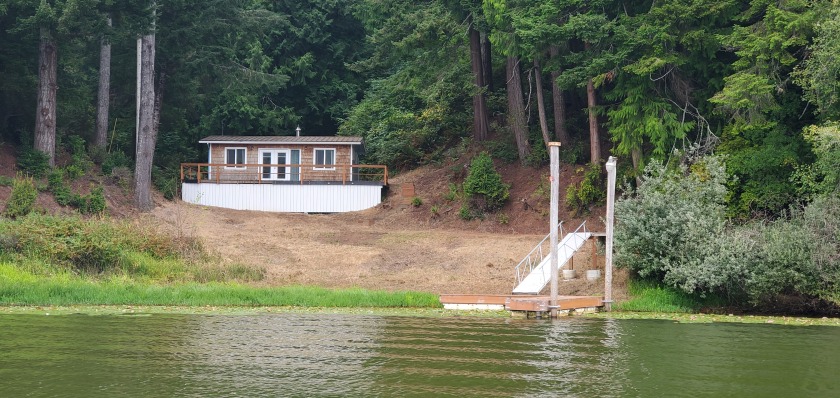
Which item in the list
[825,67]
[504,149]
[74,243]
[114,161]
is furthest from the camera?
[504,149]

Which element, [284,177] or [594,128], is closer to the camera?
[594,128]

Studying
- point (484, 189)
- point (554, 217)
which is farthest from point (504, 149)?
point (554, 217)

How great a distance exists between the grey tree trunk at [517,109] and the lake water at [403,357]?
19.8 metres

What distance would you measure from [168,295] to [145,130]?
16030 mm

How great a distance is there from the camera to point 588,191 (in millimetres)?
37344

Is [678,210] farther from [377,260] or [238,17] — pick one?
[238,17]

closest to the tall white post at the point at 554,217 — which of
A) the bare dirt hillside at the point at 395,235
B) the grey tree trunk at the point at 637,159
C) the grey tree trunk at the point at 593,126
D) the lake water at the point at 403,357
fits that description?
the lake water at the point at 403,357

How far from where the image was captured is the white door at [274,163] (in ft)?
151

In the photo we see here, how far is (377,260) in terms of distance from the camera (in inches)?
1308

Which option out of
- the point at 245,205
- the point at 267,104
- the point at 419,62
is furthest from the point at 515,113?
the point at 267,104

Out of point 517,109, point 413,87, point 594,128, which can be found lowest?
point 594,128

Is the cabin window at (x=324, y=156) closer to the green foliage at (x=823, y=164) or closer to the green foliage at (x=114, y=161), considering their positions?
the green foliage at (x=114, y=161)

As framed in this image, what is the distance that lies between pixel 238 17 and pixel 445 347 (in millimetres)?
30551

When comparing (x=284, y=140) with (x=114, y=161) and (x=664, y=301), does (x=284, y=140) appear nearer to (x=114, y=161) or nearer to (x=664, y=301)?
(x=114, y=161)
